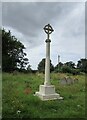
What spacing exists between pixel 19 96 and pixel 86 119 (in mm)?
3449

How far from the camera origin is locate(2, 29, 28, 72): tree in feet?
125

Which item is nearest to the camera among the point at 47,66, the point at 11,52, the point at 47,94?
the point at 47,94

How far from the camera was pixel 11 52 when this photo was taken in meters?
44.9

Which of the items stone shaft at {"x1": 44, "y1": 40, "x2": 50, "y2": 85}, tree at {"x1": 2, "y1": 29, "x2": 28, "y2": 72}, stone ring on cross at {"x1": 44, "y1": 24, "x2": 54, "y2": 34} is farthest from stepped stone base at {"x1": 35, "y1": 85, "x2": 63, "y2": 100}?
tree at {"x1": 2, "y1": 29, "x2": 28, "y2": 72}

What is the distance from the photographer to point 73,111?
8055 mm

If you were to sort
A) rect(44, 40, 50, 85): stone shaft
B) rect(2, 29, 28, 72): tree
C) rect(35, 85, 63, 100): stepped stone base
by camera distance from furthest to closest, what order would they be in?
1. rect(2, 29, 28, 72): tree
2. rect(44, 40, 50, 85): stone shaft
3. rect(35, 85, 63, 100): stepped stone base

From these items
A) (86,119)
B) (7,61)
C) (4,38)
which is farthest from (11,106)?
(4,38)

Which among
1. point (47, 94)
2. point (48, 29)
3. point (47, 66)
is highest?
point (48, 29)

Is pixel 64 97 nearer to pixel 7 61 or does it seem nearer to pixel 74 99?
pixel 74 99

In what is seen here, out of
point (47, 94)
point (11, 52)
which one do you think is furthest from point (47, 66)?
point (11, 52)

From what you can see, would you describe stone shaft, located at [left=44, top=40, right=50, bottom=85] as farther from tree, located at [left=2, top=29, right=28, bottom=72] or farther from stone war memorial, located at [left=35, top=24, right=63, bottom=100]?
tree, located at [left=2, top=29, right=28, bottom=72]

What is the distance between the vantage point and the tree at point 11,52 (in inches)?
1501

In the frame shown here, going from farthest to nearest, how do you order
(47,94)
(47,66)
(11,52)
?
(11,52) → (47,66) → (47,94)

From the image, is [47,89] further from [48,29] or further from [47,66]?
[48,29]
